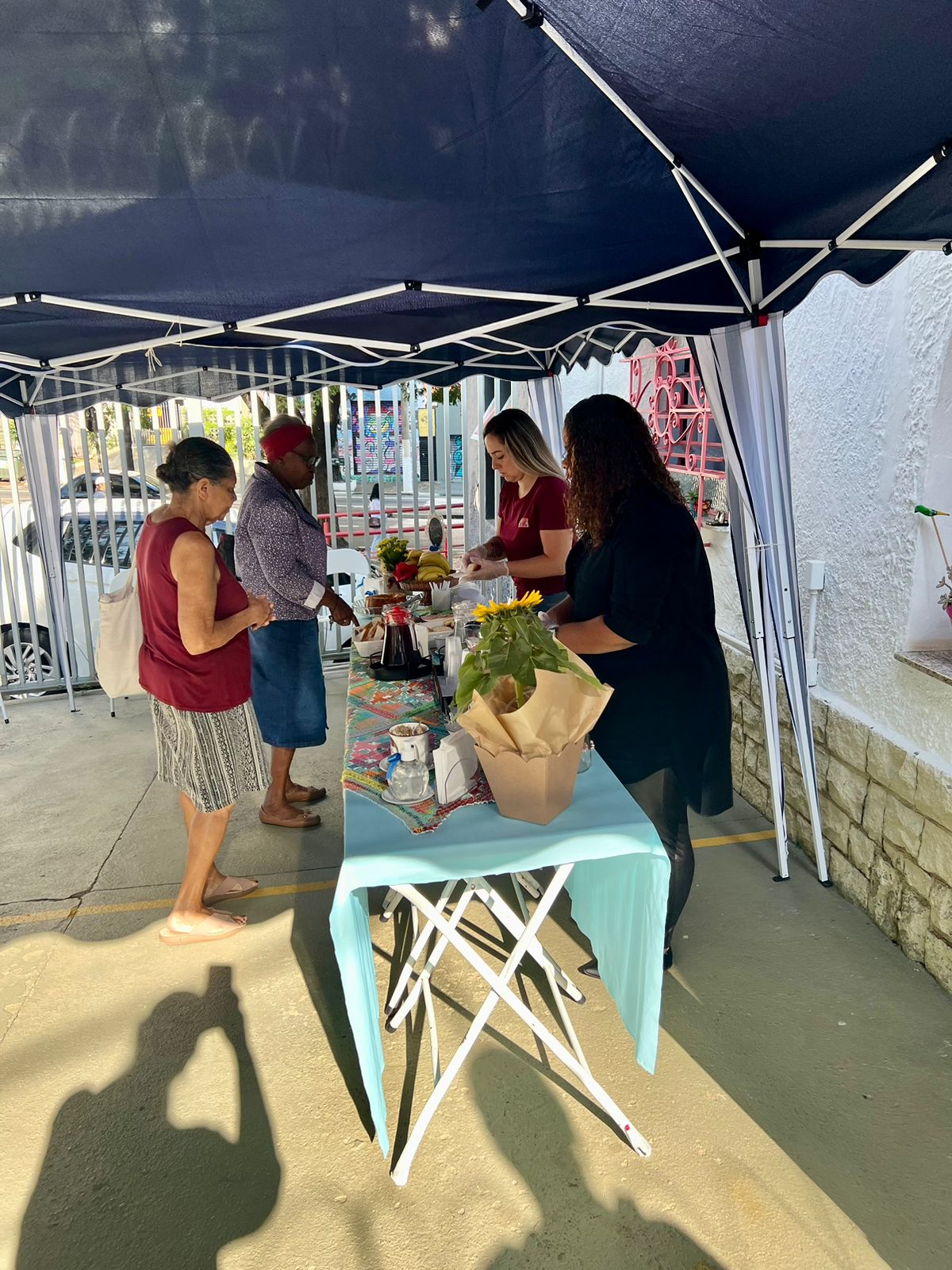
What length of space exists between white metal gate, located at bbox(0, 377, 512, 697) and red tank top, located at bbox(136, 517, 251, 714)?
3002mm

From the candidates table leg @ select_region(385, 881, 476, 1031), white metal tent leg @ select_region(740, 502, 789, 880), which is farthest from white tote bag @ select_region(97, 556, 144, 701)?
white metal tent leg @ select_region(740, 502, 789, 880)

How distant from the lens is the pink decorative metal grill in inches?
161

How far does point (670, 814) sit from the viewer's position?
2.47m

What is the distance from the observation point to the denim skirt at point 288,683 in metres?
3.47

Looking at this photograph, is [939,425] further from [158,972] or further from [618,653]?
[158,972]

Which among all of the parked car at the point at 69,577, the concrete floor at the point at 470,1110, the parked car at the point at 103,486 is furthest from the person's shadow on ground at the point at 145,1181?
the parked car at the point at 103,486

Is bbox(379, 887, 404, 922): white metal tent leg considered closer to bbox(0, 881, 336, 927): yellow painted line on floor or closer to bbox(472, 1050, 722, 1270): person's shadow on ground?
bbox(0, 881, 336, 927): yellow painted line on floor

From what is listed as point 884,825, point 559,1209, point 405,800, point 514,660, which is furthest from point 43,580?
point 884,825

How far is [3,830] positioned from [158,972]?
5.55 ft

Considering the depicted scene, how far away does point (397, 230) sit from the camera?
7.74ft

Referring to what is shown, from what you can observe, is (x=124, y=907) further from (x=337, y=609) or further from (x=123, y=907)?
(x=337, y=609)

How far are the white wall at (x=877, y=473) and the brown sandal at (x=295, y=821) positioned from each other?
7.85 feet

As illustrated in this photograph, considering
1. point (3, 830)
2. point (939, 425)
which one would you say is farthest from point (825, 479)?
point (3, 830)

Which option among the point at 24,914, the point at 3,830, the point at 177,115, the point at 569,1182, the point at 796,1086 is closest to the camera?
the point at 177,115
